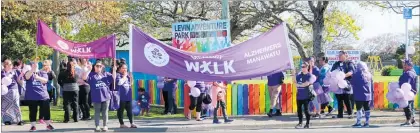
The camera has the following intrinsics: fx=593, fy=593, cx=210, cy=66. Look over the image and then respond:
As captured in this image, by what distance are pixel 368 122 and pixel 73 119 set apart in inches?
271

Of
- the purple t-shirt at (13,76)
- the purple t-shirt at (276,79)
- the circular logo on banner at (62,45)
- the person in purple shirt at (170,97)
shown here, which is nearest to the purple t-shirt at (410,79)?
the purple t-shirt at (276,79)

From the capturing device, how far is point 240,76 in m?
12.3

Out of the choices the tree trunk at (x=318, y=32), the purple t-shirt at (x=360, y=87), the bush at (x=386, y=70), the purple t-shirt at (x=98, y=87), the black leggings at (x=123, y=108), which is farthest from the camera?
the bush at (x=386, y=70)

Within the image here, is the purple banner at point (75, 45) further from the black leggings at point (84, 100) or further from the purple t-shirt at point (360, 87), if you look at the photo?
the purple t-shirt at point (360, 87)

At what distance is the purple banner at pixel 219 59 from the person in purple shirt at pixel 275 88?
2.56 m

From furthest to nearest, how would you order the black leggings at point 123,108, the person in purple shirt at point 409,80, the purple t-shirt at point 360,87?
the person in purple shirt at point 409,80
the purple t-shirt at point 360,87
the black leggings at point 123,108

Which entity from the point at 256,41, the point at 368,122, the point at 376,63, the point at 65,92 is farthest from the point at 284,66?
the point at 376,63

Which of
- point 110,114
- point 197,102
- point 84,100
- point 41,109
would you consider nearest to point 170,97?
point 110,114

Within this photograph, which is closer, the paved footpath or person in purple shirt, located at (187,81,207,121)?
the paved footpath

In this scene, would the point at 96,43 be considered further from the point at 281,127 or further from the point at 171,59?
the point at 281,127

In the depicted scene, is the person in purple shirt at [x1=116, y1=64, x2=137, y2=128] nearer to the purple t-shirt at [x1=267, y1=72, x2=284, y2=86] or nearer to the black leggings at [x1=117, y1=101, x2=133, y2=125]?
the black leggings at [x1=117, y1=101, x2=133, y2=125]

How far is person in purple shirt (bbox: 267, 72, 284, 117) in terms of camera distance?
1480 cm

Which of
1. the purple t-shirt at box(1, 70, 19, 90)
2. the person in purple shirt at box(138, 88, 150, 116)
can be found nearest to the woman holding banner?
the purple t-shirt at box(1, 70, 19, 90)

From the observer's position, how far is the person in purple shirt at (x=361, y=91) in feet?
42.7
